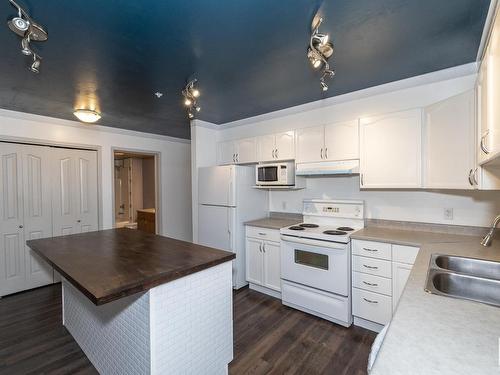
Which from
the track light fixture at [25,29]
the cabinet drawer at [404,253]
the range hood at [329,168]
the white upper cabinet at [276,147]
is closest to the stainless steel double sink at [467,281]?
the cabinet drawer at [404,253]

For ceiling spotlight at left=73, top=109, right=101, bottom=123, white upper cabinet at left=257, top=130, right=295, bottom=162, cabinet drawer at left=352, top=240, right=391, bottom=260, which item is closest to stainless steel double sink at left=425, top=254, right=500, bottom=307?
cabinet drawer at left=352, top=240, right=391, bottom=260

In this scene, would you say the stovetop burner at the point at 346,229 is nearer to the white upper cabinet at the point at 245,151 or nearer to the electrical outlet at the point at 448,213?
the electrical outlet at the point at 448,213

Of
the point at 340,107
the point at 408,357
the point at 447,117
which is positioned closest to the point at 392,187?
the point at 447,117

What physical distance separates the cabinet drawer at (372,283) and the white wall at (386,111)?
2.42 feet

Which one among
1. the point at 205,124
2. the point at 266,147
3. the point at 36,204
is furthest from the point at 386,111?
the point at 36,204

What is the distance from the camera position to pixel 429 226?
2463 mm

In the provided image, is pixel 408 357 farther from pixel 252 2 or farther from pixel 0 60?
pixel 0 60

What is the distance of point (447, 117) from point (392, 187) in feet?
2.38

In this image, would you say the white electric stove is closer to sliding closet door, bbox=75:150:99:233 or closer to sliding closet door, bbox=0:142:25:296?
sliding closet door, bbox=75:150:99:233

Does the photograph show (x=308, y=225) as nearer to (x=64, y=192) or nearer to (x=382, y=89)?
(x=382, y=89)

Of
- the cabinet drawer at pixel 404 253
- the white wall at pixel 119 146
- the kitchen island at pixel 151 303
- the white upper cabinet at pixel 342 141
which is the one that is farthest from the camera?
the white wall at pixel 119 146

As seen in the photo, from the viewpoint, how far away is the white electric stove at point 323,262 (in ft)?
7.95

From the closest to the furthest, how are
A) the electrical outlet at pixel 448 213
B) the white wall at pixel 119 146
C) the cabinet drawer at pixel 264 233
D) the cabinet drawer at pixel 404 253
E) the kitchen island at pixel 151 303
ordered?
1. the kitchen island at pixel 151 303
2. the cabinet drawer at pixel 404 253
3. the electrical outlet at pixel 448 213
4. the cabinet drawer at pixel 264 233
5. the white wall at pixel 119 146

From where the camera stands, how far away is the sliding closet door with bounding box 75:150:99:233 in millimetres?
3719
